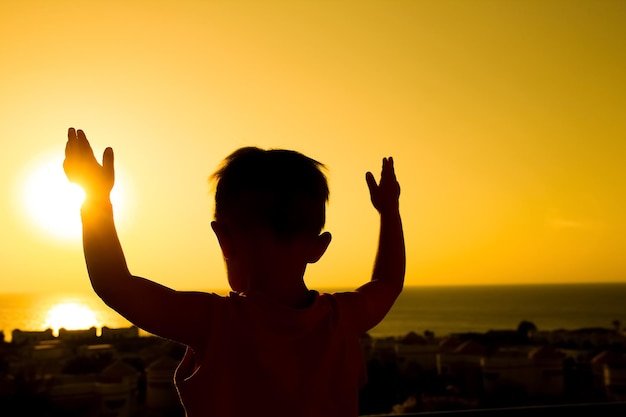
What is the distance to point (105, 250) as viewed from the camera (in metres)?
0.73

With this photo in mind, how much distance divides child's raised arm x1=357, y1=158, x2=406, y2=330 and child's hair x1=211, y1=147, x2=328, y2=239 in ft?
0.54

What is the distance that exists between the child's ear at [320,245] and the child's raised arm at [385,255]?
11cm

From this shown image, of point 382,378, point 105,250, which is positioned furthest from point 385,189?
point 382,378

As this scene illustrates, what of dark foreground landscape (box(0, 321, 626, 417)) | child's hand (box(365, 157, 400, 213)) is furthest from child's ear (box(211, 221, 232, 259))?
dark foreground landscape (box(0, 321, 626, 417))

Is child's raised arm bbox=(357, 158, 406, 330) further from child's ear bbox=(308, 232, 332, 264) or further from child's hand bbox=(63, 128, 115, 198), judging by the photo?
child's hand bbox=(63, 128, 115, 198)

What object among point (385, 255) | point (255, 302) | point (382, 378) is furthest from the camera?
point (382, 378)

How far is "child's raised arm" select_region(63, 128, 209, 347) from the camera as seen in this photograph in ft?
2.37

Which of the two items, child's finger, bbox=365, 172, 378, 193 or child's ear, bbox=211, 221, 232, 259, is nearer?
child's ear, bbox=211, 221, 232, 259

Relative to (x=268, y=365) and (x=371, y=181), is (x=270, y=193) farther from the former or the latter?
(x=371, y=181)

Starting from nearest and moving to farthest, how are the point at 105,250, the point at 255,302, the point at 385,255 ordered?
the point at 105,250 < the point at 255,302 < the point at 385,255

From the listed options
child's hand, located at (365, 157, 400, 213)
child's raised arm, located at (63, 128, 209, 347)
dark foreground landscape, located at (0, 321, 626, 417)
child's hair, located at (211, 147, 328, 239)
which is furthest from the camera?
dark foreground landscape, located at (0, 321, 626, 417)

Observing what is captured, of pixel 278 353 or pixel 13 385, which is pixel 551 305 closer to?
pixel 13 385

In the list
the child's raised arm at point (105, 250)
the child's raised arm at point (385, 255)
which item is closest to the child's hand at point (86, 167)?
the child's raised arm at point (105, 250)

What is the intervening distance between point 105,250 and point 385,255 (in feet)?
1.58
